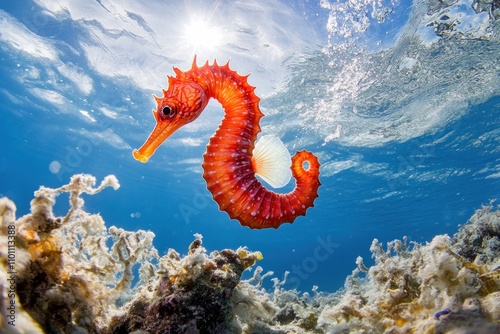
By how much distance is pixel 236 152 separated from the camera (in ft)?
9.37

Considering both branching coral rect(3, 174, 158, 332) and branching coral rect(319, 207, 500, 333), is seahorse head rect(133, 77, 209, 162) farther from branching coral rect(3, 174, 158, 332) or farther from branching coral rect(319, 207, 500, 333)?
branching coral rect(319, 207, 500, 333)

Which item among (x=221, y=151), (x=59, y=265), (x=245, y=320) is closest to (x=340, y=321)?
(x=245, y=320)

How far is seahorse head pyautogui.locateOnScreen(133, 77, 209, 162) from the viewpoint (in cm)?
267

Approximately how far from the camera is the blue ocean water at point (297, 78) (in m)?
10.6

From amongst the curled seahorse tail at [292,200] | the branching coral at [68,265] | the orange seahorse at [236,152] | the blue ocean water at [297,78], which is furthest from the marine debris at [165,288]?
the blue ocean water at [297,78]

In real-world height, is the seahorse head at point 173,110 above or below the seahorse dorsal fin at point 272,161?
below

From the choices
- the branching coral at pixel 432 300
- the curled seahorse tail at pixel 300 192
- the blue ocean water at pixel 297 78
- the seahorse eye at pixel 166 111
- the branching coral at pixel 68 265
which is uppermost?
the blue ocean water at pixel 297 78

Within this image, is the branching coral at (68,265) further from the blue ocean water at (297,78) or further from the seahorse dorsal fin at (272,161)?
the blue ocean water at (297,78)

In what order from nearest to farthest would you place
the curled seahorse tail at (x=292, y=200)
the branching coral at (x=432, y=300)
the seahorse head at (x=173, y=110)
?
the branching coral at (x=432, y=300) → the seahorse head at (x=173, y=110) → the curled seahorse tail at (x=292, y=200)

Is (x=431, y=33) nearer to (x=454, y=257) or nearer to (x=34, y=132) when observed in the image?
(x=454, y=257)

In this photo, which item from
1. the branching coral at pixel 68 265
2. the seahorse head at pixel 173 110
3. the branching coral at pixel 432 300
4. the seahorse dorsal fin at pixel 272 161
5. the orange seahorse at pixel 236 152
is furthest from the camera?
the seahorse dorsal fin at pixel 272 161

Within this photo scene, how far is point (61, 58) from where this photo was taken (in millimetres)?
15953

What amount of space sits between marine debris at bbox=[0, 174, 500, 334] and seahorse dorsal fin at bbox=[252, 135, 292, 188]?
0.85m

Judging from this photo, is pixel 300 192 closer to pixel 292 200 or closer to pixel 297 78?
pixel 292 200
